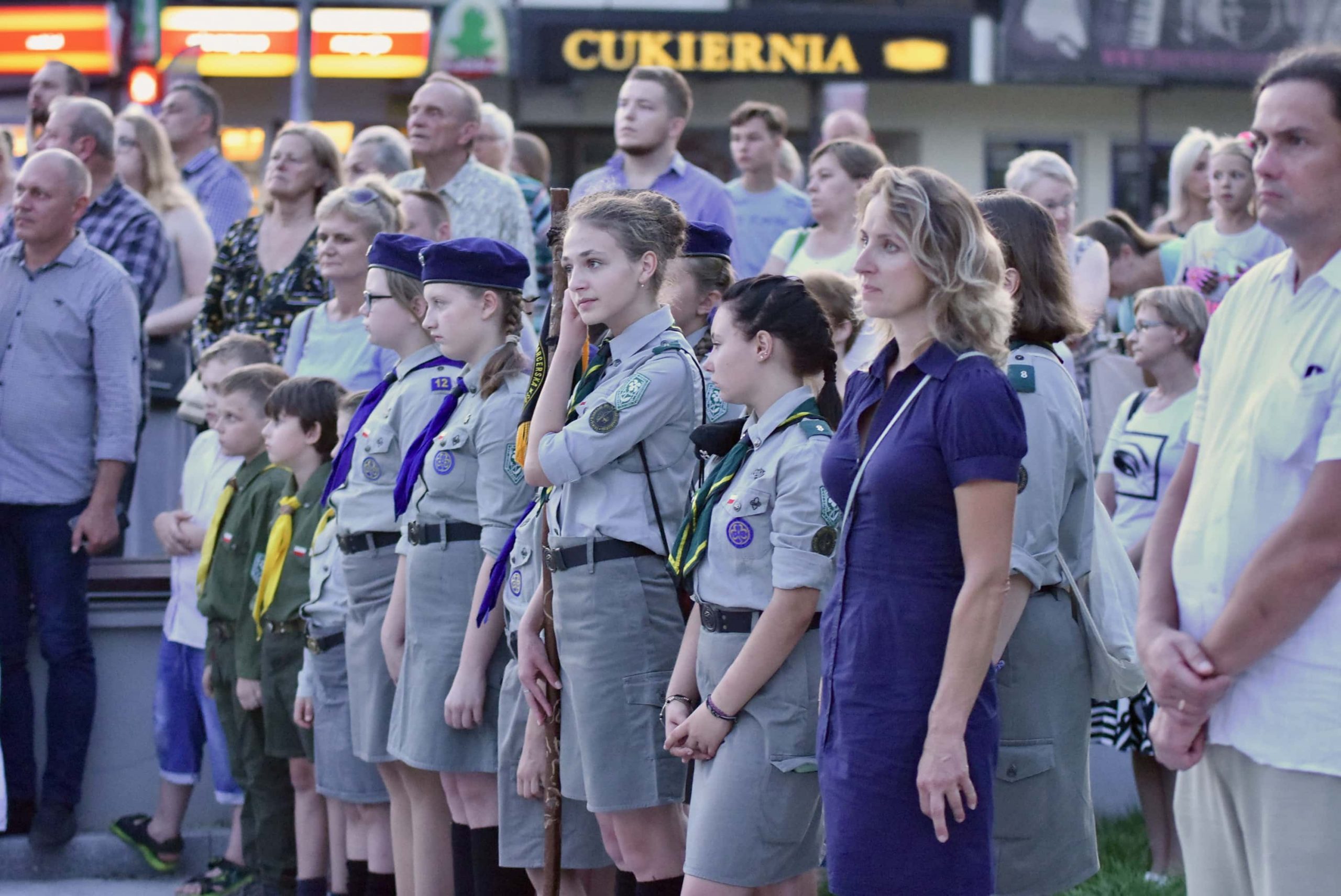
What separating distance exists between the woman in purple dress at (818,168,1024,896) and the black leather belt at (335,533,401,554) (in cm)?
211

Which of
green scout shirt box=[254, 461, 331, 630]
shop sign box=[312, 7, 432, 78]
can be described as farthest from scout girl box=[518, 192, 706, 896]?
shop sign box=[312, 7, 432, 78]

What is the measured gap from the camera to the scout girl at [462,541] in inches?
179

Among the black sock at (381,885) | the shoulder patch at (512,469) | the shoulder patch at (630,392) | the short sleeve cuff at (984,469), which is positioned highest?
the shoulder patch at (630,392)

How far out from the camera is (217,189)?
875cm

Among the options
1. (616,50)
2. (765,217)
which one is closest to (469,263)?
(765,217)

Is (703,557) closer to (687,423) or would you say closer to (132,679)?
(687,423)

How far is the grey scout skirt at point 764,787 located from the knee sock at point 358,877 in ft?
6.32

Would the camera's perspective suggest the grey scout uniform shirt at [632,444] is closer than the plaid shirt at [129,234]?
Yes

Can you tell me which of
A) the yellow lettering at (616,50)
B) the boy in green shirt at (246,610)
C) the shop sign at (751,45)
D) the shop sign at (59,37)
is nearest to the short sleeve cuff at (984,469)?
the boy in green shirt at (246,610)

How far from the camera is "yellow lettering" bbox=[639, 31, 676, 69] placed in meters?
17.2

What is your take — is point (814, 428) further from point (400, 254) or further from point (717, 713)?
point (400, 254)

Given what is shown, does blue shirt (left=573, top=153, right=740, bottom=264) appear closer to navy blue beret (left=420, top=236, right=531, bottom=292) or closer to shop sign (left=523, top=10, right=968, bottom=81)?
navy blue beret (left=420, top=236, right=531, bottom=292)

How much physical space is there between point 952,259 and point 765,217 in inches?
208

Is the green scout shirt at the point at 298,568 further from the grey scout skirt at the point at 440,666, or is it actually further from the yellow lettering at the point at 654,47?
the yellow lettering at the point at 654,47
